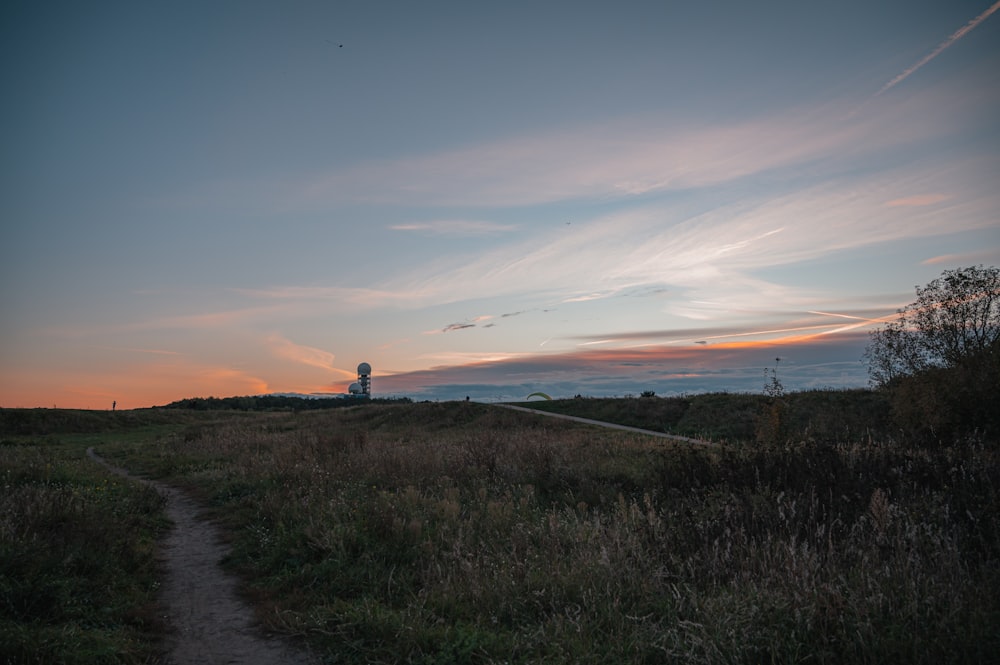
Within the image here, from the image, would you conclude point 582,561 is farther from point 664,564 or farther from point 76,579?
point 76,579

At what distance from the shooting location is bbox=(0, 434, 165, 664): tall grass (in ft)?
18.3

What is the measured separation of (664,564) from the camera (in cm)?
670

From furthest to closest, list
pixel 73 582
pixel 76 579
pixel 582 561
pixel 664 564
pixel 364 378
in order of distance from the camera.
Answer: pixel 364 378
pixel 76 579
pixel 73 582
pixel 582 561
pixel 664 564

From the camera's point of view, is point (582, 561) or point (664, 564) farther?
point (582, 561)

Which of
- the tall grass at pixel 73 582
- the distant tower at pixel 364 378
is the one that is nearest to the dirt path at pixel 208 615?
the tall grass at pixel 73 582

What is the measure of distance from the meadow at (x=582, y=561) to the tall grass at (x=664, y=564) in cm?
3

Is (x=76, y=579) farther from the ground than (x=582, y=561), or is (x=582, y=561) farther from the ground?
(x=76, y=579)

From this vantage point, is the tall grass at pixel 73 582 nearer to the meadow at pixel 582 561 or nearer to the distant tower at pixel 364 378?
the meadow at pixel 582 561

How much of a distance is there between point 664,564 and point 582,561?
3.16 ft

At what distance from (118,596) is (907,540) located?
31.8ft


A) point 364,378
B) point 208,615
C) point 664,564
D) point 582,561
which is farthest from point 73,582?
point 364,378

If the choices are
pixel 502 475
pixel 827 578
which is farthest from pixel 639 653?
pixel 502 475

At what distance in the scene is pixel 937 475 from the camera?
8641 mm

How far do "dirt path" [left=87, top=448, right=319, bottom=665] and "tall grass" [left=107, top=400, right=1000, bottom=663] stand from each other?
1.06ft
